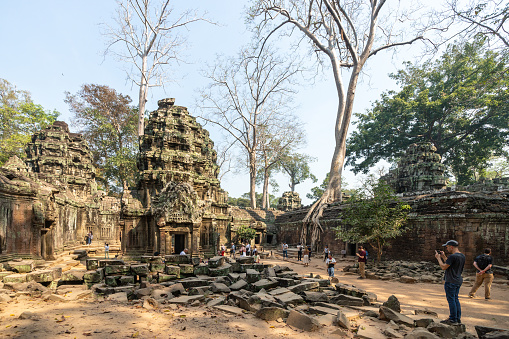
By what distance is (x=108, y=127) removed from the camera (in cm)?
3045

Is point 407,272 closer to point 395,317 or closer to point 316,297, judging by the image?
point 316,297

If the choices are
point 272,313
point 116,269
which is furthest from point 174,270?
point 272,313

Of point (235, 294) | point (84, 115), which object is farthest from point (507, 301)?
point (84, 115)

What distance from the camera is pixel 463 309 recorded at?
6609 mm

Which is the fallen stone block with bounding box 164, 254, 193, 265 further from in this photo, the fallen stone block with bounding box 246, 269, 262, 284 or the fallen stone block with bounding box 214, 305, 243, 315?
the fallen stone block with bounding box 214, 305, 243, 315

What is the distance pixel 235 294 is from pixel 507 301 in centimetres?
730

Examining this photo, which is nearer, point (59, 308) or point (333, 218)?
point (59, 308)

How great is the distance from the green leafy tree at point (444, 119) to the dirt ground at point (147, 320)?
26.0 metres

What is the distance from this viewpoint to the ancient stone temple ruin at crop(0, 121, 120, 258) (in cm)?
1127

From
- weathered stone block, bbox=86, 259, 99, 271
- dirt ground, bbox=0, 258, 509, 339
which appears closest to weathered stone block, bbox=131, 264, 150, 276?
weathered stone block, bbox=86, 259, 99, 271

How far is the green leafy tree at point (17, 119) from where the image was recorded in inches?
963

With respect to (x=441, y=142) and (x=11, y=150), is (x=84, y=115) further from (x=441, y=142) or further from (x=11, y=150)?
(x=441, y=142)

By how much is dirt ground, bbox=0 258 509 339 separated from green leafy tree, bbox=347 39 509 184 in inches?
1025

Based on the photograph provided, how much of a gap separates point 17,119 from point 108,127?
7.74 m
